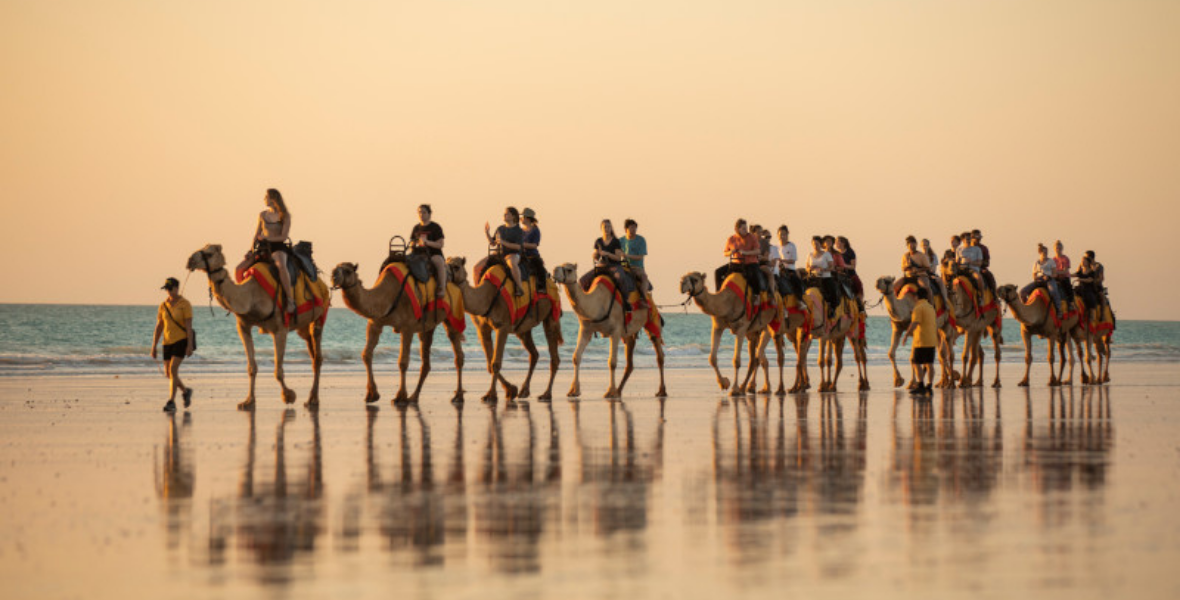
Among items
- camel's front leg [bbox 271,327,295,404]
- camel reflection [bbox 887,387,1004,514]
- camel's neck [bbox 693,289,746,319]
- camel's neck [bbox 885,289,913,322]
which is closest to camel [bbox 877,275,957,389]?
camel's neck [bbox 885,289,913,322]

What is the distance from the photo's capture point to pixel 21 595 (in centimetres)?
825

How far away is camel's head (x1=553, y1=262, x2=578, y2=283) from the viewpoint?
26.6 metres

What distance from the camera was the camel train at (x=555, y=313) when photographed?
24.2 metres

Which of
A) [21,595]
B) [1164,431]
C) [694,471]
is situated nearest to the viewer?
[21,595]

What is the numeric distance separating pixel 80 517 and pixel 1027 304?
94.4 feet

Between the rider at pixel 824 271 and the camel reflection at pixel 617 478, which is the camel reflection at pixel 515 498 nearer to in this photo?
the camel reflection at pixel 617 478

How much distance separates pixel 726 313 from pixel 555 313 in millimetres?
3446

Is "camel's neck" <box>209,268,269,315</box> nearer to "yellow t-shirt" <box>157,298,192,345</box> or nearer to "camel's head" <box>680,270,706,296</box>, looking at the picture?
"yellow t-shirt" <box>157,298,192,345</box>

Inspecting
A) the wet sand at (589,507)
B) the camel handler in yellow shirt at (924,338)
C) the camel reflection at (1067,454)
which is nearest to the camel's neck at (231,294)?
the wet sand at (589,507)

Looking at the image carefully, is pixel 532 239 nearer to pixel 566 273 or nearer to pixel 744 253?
pixel 566 273

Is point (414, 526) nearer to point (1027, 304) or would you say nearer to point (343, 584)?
point (343, 584)

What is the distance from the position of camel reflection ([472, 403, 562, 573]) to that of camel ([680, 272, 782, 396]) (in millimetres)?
10663

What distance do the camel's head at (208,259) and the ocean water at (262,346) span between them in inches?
171

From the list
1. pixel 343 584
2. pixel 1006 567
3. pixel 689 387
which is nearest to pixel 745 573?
pixel 1006 567
